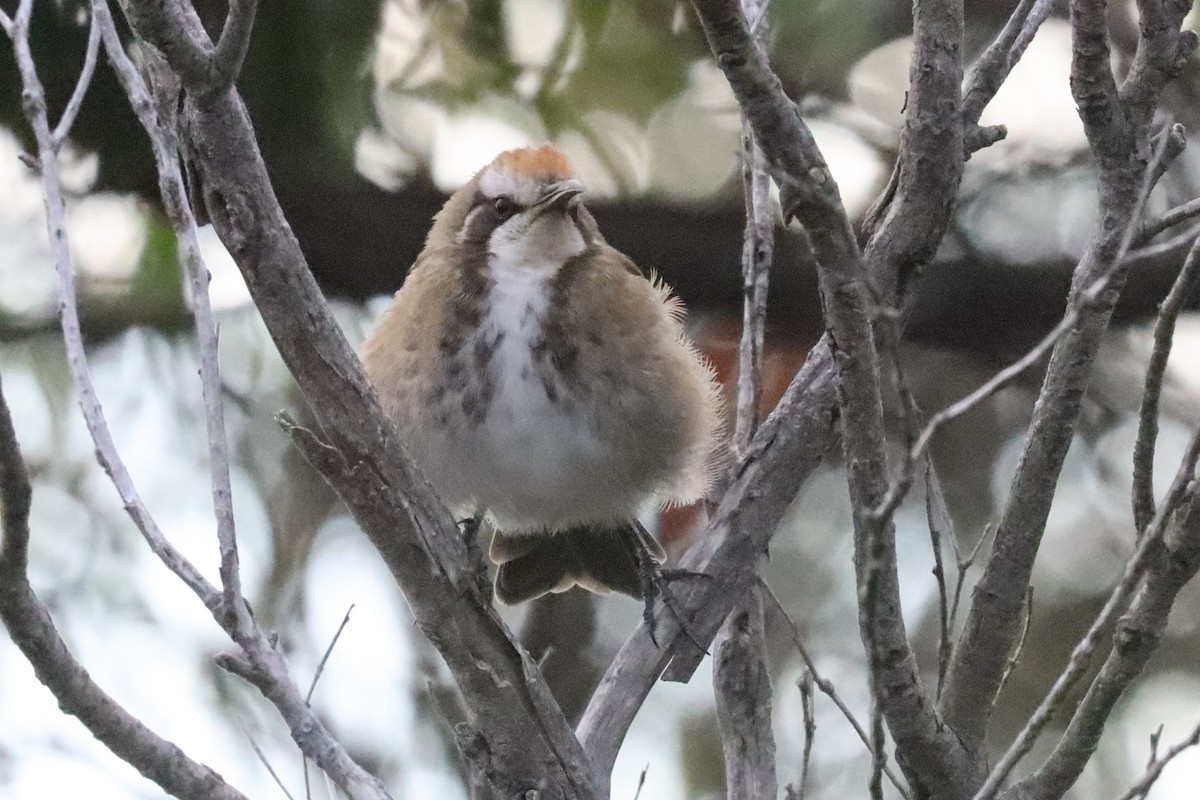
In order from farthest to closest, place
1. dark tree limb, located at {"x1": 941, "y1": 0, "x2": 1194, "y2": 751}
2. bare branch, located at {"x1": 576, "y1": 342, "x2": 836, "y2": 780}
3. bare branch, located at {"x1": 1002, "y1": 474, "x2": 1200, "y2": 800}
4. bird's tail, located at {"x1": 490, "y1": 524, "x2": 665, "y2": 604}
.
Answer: bird's tail, located at {"x1": 490, "y1": 524, "x2": 665, "y2": 604}, bare branch, located at {"x1": 576, "y1": 342, "x2": 836, "y2": 780}, dark tree limb, located at {"x1": 941, "y1": 0, "x2": 1194, "y2": 751}, bare branch, located at {"x1": 1002, "y1": 474, "x2": 1200, "y2": 800}

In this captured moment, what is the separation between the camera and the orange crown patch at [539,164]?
3971mm

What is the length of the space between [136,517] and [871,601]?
126cm

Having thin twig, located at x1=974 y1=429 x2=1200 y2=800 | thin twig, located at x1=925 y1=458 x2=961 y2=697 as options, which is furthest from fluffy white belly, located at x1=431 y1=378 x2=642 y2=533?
thin twig, located at x1=974 y1=429 x2=1200 y2=800

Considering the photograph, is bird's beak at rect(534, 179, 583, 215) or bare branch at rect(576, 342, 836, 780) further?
bird's beak at rect(534, 179, 583, 215)

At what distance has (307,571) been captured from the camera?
555 centimetres

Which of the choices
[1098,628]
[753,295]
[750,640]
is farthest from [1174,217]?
[750,640]

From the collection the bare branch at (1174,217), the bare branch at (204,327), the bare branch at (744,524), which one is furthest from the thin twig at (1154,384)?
the bare branch at (204,327)

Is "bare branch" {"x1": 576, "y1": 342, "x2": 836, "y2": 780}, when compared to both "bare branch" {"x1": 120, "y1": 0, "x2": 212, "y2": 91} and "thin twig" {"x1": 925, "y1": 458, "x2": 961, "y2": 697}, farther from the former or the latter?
"bare branch" {"x1": 120, "y1": 0, "x2": 212, "y2": 91}

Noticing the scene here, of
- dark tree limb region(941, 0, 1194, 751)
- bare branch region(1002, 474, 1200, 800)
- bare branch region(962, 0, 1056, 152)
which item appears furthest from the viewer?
bare branch region(962, 0, 1056, 152)

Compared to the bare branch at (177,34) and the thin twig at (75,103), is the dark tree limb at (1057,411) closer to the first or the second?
the bare branch at (177,34)

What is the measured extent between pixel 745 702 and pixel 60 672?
1.68 m

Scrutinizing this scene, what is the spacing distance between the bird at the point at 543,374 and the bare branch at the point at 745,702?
24 cm

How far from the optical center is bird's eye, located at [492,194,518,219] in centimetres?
397

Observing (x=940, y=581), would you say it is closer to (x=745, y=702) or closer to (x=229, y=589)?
(x=745, y=702)
